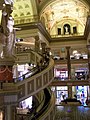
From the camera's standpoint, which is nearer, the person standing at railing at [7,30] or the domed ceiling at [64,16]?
the person standing at railing at [7,30]

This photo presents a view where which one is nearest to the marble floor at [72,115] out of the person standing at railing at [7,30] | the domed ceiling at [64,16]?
the person standing at railing at [7,30]

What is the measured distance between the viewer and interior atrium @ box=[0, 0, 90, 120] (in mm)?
7429

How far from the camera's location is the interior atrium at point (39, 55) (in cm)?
743

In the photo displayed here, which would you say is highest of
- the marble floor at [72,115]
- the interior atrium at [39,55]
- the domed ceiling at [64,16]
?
the domed ceiling at [64,16]

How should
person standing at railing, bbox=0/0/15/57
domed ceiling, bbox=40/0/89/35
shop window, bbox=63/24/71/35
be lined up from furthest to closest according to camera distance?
shop window, bbox=63/24/71/35 < domed ceiling, bbox=40/0/89/35 < person standing at railing, bbox=0/0/15/57

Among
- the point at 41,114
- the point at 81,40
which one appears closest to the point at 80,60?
the point at 81,40

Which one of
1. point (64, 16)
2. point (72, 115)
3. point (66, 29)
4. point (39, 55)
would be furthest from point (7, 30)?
point (66, 29)

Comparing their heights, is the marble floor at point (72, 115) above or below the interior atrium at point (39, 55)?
below

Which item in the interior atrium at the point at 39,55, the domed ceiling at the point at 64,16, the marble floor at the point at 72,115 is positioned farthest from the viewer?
the domed ceiling at the point at 64,16

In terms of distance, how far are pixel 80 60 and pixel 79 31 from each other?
3972 millimetres

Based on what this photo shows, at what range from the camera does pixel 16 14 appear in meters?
20.4

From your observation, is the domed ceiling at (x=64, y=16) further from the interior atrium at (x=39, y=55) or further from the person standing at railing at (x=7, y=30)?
the person standing at railing at (x=7, y=30)

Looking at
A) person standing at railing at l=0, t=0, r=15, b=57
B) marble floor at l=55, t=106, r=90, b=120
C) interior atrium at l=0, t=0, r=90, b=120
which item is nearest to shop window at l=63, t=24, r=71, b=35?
interior atrium at l=0, t=0, r=90, b=120

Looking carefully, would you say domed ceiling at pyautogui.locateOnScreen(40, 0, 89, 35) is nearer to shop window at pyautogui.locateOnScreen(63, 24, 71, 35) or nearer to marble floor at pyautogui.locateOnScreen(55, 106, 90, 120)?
shop window at pyautogui.locateOnScreen(63, 24, 71, 35)
